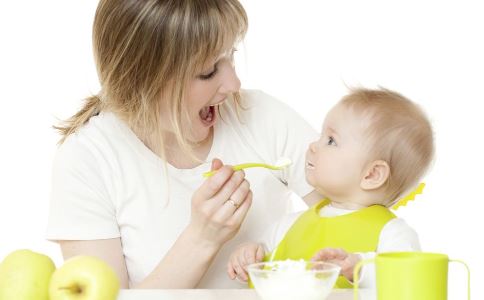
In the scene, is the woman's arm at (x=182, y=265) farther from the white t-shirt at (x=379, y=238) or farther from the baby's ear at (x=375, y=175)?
the baby's ear at (x=375, y=175)

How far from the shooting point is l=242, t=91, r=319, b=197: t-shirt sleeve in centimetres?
250

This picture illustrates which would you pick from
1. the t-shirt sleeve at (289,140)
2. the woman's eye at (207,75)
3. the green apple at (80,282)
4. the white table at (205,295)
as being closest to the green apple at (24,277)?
the green apple at (80,282)

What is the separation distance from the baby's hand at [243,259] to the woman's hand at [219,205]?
61mm

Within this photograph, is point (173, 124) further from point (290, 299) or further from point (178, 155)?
point (290, 299)

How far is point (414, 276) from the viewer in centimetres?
150

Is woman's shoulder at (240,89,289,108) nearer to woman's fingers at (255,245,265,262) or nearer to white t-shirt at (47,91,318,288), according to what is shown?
white t-shirt at (47,91,318,288)

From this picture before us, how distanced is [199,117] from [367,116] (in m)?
0.46

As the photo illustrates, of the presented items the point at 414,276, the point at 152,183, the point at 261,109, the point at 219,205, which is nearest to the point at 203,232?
the point at 219,205

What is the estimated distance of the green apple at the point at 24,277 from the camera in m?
1.67

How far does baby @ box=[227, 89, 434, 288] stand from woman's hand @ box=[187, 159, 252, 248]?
0.07 m

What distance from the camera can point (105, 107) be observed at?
244 cm

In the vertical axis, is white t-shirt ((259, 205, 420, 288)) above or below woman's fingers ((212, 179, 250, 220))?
below

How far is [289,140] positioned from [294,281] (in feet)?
3.13

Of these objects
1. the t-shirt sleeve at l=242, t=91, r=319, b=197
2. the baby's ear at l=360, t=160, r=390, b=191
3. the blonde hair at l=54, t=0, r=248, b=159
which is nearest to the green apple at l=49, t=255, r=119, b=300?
the blonde hair at l=54, t=0, r=248, b=159
